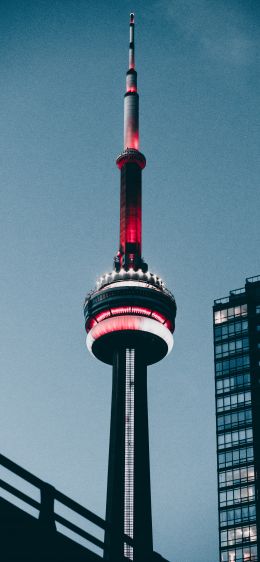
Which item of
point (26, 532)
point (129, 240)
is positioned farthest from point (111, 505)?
point (26, 532)

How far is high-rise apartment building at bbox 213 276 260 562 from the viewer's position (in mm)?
141375

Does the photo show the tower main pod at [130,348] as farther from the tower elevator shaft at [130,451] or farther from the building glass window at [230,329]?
the building glass window at [230,329]

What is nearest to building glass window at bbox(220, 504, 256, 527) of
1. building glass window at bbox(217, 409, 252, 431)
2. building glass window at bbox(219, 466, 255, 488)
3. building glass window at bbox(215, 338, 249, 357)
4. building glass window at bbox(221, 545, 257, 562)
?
building glass window at bbox(219, 466, 255, 488)

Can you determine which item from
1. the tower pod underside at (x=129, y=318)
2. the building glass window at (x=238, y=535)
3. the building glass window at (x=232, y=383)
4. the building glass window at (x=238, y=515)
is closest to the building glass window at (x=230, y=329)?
the building glass window at (x=232, y=383)

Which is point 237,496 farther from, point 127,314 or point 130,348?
point 127,314

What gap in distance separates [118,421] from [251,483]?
40.2 meters

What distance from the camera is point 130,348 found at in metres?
119

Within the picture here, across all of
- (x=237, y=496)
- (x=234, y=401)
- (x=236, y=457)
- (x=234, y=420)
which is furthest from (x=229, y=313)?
(x=237, y=496)

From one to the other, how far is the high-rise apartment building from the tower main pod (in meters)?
32.0

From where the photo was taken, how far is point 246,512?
142625 mm

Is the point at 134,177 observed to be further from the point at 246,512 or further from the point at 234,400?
the point at 246,512

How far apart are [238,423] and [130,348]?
38.3 metres

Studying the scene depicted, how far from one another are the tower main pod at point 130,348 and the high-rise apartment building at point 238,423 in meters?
32.0

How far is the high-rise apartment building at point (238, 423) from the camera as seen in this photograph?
14138 centimetres
